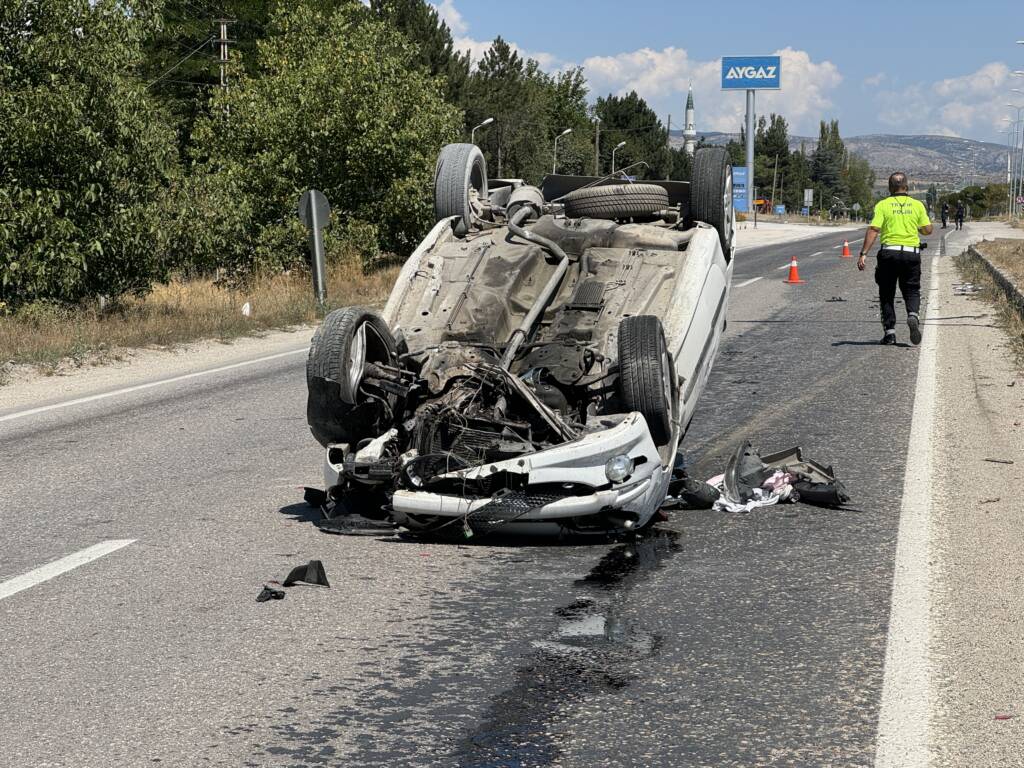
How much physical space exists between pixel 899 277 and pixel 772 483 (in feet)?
26.0

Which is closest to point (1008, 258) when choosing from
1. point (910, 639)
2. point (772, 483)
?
point (772, 483)

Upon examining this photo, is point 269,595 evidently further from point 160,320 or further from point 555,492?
point 160,320

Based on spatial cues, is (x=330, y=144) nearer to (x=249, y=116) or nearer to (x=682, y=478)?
(x=249, y=116)

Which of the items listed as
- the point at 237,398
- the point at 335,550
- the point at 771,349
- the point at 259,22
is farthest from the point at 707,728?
the point at 259,22

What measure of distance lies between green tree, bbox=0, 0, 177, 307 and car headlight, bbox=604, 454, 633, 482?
1202cm

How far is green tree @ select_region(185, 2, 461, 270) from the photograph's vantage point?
2777cm

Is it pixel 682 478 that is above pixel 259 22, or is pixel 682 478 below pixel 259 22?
below

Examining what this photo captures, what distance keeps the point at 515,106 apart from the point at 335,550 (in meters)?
70.2

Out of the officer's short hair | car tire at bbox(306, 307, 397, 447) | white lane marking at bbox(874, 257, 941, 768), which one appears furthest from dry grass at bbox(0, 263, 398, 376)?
white lane marking at bbox(874, 257, 941, 768)

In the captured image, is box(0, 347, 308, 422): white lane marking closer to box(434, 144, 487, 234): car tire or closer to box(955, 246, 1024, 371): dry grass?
box(434, 144, 487, 234): car tire

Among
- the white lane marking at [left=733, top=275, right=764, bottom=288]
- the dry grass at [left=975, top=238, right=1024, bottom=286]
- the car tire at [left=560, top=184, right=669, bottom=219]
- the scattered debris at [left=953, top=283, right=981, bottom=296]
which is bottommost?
the scattered debris at [left=953, top=283, right=981, bottom=296]

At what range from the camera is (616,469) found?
582cm

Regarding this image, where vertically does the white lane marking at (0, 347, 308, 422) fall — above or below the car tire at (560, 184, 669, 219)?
below

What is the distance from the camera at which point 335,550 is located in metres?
6.08
